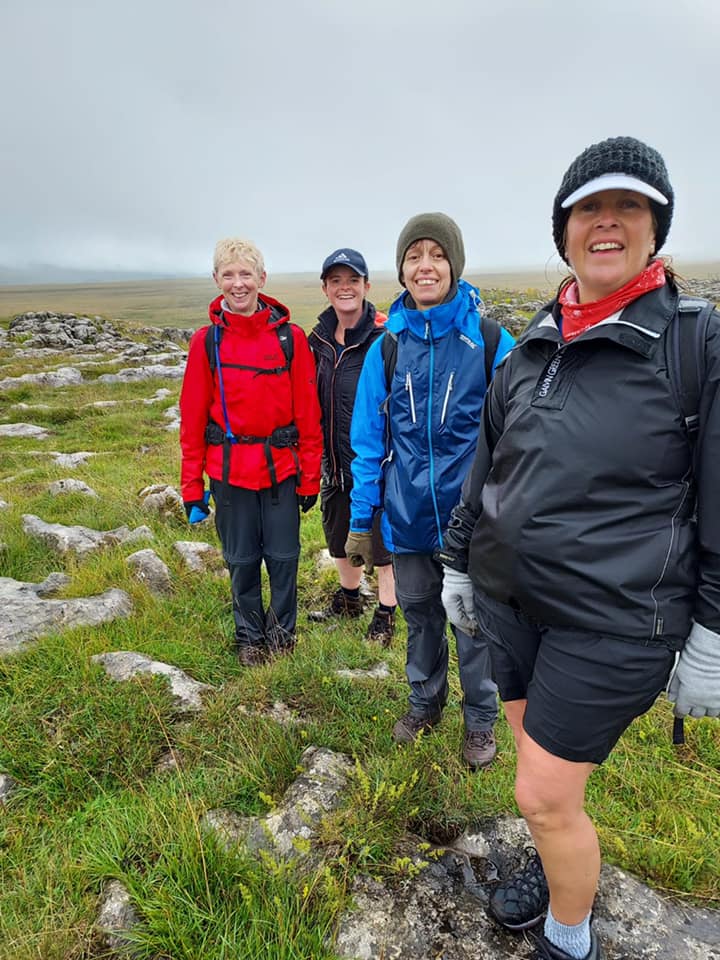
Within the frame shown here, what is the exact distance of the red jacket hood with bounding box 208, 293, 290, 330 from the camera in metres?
4.08

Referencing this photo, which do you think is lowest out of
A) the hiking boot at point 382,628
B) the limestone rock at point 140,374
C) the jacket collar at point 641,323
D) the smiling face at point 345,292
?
the hiking boot at point 382,628

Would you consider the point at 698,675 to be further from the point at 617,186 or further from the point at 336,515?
the point at 336,515

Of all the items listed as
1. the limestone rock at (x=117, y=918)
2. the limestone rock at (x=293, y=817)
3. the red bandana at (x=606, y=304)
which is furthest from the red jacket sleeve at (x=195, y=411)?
the red bandana at (x=606, y=304)

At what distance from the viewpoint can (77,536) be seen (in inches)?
250

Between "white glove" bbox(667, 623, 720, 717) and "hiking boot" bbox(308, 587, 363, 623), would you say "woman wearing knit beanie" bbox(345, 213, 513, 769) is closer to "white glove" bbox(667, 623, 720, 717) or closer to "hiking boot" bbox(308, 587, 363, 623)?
"white glove" bbox(667, 623, 720, 717)

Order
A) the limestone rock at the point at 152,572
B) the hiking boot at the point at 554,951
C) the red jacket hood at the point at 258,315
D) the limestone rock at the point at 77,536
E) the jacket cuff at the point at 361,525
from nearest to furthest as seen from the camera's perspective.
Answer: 1. the hiking boot at the point at 554,951
2. the jacket cuff at the point at 361,525
3. the red jacket hood at the point at 258,315
4. the limestone rock at the point at 152,572
5. the limestone rock at the point at 77,536

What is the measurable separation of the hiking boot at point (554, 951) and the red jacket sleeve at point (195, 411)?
3.49 meters

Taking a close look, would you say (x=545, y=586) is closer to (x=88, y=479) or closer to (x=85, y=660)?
(x=85, y=660)

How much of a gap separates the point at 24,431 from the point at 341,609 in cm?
1163

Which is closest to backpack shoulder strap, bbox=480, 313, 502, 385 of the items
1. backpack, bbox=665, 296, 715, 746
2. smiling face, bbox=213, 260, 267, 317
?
backpack, bbox=665, 296, 715, 746

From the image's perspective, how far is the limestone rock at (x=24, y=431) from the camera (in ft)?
43.8

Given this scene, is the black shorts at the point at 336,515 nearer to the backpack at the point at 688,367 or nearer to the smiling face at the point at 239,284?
the smiling face at the point at 239,284

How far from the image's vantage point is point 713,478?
1.62m

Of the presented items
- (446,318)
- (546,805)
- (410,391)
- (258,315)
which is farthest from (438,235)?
(546,805)
